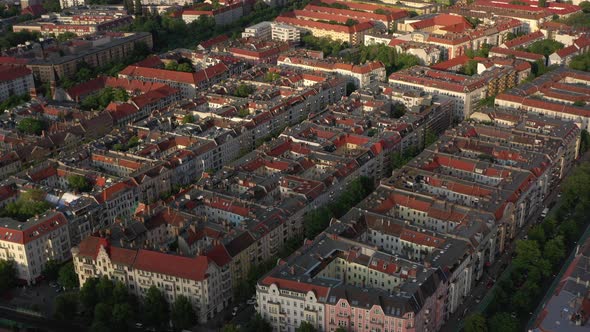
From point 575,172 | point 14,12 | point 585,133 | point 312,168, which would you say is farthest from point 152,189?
point 14,12

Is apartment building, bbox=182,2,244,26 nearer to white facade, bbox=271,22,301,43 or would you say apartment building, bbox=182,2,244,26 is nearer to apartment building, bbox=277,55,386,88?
white facade, bbox=271,22,301,43

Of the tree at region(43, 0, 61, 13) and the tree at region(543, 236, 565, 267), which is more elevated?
the tree at region(43, 0, 61, 13)

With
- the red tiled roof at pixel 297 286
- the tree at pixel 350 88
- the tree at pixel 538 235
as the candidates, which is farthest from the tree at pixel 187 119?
the tree at pixel 538 235

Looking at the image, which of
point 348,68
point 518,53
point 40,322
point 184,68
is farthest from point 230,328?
point 518,53

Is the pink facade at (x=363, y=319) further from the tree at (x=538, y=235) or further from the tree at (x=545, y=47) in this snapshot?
the tree at (x=545, y=47)

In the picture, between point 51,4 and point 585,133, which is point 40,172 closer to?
point 585,133

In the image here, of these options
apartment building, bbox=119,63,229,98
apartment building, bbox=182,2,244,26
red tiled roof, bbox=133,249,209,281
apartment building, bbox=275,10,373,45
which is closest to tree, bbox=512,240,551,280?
red tiled roof, bbox=133,249,209,281
